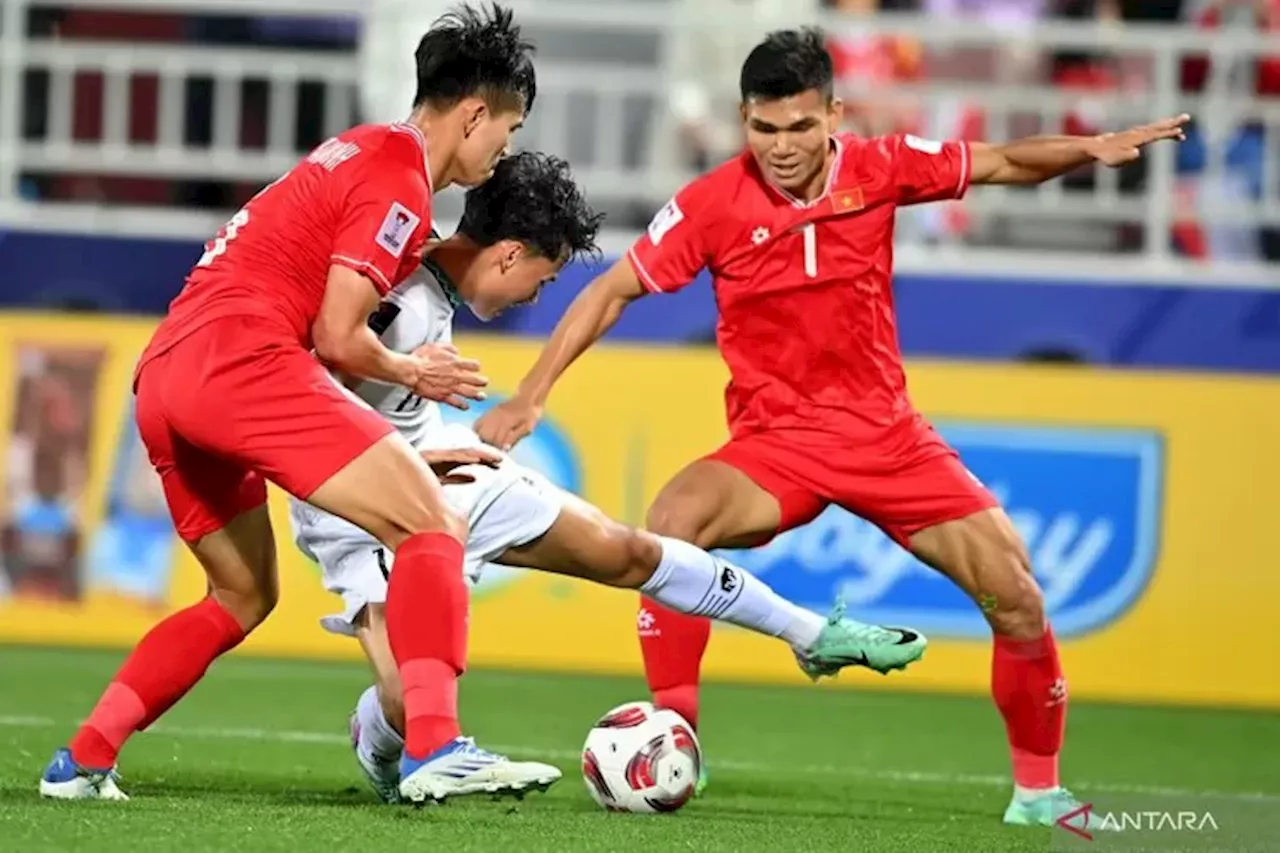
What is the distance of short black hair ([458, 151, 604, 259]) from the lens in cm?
717

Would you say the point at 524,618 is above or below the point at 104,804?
below

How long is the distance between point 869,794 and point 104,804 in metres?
2.75

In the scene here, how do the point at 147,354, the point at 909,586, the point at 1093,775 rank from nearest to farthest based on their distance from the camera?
the point at 147,354 → the point at 1093,775 → the point at 909,586

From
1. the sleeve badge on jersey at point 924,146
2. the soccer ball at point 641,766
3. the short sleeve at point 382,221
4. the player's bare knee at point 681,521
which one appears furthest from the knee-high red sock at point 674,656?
the short sleeve at point 382,221

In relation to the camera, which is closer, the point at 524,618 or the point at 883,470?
the point at 883,470

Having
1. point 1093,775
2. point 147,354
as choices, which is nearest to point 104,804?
point 147,354

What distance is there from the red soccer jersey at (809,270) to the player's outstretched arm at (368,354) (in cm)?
179

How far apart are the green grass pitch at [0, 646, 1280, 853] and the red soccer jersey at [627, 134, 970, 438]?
1275mm

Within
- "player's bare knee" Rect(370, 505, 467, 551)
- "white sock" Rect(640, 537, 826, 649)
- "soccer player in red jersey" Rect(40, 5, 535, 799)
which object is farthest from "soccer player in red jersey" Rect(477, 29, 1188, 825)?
"player's bare knee" Rect(370, 505, 467, 551)

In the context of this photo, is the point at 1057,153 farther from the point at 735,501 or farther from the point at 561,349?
the point at 561,349

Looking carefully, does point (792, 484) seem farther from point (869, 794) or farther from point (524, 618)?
point (524, 618)

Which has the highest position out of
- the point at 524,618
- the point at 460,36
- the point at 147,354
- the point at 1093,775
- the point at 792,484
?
the point at 460,36

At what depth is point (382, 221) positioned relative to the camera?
629 centimetres

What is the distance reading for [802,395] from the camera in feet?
26.9
